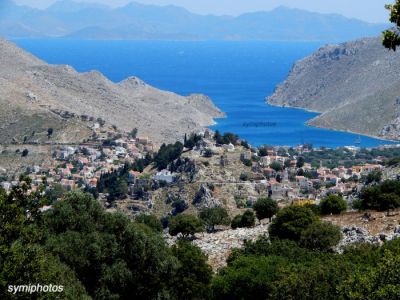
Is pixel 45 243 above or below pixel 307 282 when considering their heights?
above

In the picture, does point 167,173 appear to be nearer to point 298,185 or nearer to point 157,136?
point 298,185

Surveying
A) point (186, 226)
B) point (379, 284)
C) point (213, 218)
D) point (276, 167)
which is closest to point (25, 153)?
point (276, 167)

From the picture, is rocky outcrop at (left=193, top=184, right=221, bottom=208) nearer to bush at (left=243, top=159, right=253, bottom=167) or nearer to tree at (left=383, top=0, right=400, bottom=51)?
bush at (left=243, top=159, right=253, bottom=167)

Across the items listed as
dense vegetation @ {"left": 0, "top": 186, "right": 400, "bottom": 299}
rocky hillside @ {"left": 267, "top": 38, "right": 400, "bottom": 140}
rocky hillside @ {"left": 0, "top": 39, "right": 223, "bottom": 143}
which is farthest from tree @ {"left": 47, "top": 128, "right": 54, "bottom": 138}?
dense vegetation @ {"left": 0, "top": 186, "right": 400, "bottom": 299}

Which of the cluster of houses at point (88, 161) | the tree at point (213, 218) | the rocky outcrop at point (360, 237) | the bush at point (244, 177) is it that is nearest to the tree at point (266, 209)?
the tree at point (213, 218)

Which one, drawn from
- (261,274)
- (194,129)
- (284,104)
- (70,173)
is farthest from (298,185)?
(284,104)

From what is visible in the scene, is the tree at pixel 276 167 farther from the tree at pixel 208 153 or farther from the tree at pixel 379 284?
the tree at pixel 379 284
